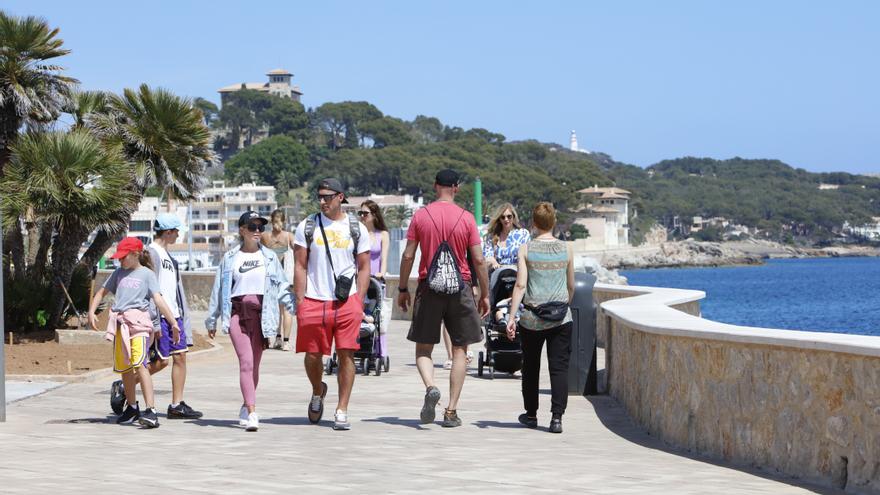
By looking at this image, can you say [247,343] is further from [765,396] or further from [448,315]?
[765,396]

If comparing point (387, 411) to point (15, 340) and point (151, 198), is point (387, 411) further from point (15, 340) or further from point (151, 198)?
point (151, 198)

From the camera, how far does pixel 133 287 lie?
931cm

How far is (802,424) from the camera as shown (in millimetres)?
7016

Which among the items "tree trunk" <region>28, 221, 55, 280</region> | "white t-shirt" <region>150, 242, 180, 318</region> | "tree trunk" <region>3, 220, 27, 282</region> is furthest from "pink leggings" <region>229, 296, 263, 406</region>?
"tree trunk" <region>3, 220, 27, 282</region>

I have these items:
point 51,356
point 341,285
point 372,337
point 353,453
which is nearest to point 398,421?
point 341,285

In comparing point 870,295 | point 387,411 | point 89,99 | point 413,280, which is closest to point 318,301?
point 387,411

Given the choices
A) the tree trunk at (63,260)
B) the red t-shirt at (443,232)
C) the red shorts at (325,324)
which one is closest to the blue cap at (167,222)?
the red shorts at (325,324)

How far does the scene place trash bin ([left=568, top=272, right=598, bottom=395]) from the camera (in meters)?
11.2

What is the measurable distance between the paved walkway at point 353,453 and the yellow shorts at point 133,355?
429mm

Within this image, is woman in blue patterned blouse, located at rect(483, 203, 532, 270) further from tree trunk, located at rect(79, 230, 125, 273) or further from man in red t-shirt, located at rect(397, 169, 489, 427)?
tree trunk, located at rect(79, 230, 125, 273)

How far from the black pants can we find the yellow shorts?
8.53 ft

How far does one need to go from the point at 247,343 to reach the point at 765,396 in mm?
3714

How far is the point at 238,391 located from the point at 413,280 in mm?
11468

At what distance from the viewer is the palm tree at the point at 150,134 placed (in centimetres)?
1961
